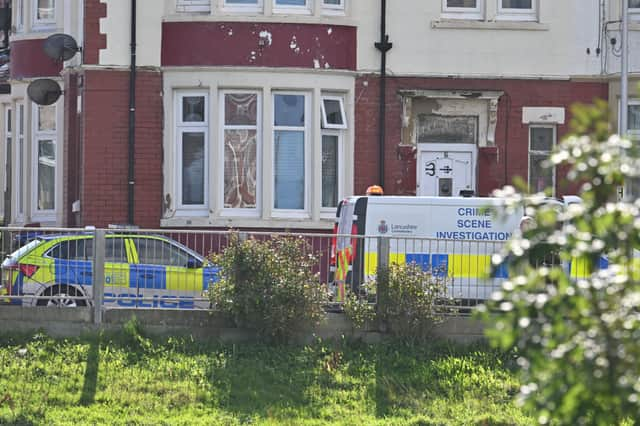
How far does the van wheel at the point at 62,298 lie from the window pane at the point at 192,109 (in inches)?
265

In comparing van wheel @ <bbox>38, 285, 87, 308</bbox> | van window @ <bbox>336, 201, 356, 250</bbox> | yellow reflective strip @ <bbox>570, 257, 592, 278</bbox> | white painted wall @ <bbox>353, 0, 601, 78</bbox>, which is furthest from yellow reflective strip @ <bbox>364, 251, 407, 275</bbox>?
white painted wall @ <bbox>353, 0, 601, 78</bbox>

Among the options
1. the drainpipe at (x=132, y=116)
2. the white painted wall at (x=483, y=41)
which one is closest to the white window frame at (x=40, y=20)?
the drainpipe at (x=132, y=116)

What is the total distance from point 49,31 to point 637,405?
20318 mm

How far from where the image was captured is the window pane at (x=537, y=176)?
944 inches

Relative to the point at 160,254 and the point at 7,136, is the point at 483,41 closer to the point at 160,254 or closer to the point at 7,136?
the point at 160,254

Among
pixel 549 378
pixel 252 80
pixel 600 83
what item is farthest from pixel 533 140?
pixel 549 378

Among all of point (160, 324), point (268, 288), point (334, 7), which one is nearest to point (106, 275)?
point (160, 324)

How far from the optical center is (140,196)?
23.3 metres

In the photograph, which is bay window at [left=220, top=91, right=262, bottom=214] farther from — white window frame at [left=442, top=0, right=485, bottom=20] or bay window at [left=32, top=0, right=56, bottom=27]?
bay window at [left=32, top=0, right=56, bottom=27]

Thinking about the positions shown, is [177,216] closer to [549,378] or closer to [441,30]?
[441,30]

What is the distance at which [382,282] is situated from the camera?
673 inches

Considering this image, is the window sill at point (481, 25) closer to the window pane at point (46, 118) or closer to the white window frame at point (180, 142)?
the white window frame at point (180, 142)

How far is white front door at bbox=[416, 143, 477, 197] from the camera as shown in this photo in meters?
24.1

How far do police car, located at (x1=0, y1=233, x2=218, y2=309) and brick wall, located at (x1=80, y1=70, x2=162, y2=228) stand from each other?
6032mm
